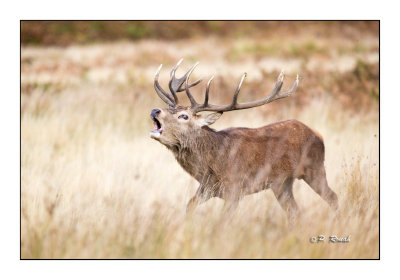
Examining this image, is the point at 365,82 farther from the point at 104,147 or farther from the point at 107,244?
the point at 107,244

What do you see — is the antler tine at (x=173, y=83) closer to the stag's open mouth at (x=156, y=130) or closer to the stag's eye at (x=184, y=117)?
the stag's eye at (x=184, y=117)

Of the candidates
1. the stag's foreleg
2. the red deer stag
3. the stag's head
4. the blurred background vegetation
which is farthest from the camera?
the blurred background vegetation

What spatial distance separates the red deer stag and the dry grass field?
0.20m

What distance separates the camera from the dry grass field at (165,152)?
5504 millimetres

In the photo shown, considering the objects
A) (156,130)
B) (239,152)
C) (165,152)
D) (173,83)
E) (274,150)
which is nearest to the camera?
(156,130)

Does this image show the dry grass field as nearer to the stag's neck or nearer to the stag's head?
the stag's neck

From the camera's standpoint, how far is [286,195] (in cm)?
751

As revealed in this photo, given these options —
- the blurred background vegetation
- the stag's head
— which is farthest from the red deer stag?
the blurred background vegetation

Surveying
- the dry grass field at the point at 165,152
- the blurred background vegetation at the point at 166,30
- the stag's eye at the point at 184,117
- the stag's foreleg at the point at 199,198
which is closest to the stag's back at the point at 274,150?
the dry grass field at the point at 165,152

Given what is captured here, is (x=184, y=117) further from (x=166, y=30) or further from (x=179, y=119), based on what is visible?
(x=166, y=30)

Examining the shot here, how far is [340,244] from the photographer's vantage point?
5.55 metres

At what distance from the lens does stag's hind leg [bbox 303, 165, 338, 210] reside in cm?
743

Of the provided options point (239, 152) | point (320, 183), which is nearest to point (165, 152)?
point (239, 152)

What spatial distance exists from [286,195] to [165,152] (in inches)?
121
